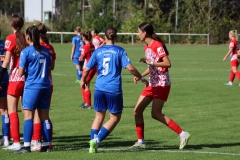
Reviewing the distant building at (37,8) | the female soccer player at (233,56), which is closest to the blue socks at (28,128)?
the female soccer player at (233,56)

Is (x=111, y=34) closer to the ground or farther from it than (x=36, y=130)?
farther from it

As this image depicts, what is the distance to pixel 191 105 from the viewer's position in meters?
16.9

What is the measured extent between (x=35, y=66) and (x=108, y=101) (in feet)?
3.99

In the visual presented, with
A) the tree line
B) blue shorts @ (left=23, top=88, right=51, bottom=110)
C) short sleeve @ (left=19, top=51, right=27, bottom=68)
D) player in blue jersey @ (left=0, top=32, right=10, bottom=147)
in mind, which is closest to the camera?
short sleeve @ (left=19, top=51, right=27, bottom=68)

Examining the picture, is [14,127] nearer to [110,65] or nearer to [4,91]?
[4,91]

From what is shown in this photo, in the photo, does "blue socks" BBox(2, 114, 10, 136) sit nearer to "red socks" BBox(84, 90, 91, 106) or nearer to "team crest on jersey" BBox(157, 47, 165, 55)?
"team crest on jersey" BBox(157, 47, 165, 55)

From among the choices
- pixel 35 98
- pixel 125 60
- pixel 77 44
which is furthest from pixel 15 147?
pixel 77 44

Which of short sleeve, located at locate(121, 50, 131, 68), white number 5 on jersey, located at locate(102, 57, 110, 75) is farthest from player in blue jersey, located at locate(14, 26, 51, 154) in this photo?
short sleeve, located at locate(121, 50, 131, 68)

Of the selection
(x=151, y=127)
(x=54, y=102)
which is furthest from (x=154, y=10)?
(x=151, y=127)

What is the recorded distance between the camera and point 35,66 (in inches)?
372

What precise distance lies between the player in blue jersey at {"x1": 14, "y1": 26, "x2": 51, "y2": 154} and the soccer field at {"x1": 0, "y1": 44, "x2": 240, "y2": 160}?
22.8 inches

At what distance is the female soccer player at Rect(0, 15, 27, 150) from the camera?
392 inches

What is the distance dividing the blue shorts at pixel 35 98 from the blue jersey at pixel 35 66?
75 mm

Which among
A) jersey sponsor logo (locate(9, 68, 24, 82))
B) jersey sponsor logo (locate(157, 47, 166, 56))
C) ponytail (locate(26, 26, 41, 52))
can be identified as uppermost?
ponytail (locate(26, 26, 41, 52))
